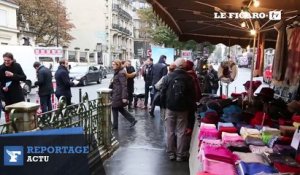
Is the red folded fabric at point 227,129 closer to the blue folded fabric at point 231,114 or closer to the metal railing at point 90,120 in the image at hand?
the blue folded fabric at point 231,114

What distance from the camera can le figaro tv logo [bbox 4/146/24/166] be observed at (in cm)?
295

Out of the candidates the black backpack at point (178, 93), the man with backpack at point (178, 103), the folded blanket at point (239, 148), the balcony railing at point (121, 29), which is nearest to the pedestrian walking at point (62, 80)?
the man with backpack at point (178, 103)

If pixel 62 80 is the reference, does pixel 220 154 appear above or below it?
below

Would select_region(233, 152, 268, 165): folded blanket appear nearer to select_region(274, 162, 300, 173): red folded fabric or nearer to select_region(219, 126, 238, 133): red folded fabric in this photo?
select_region(274, 162, 300, 173): red folded fabric

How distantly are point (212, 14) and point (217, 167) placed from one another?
422 centimetres

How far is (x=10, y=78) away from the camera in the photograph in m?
8.10

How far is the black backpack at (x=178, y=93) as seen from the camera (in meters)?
6.71

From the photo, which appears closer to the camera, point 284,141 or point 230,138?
point 284,141

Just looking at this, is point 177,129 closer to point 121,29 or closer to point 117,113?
point 117,113

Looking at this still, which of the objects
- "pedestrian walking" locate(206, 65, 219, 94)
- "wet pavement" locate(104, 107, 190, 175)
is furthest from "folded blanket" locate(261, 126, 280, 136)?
"pedestrian walking" locate(206, 65, 219, 94)

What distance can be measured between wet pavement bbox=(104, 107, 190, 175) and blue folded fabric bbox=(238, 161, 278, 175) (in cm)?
290

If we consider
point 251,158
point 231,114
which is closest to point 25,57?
point 231,114

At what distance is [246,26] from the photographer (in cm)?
836

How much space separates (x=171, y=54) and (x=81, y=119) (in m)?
20.3
